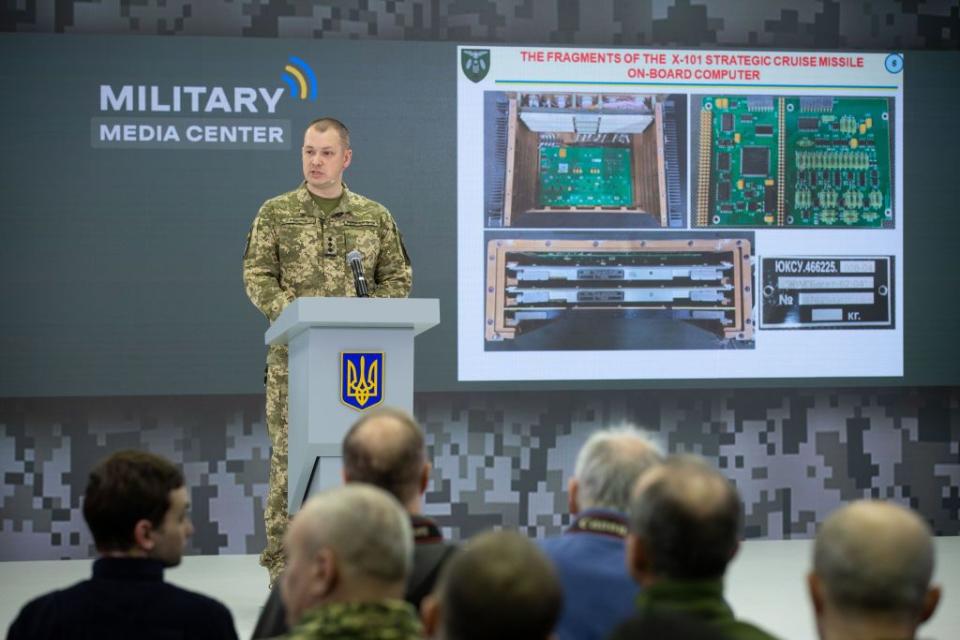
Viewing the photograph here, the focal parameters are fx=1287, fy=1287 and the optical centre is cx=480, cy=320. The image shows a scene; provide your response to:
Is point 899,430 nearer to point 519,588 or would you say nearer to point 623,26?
point 623,26

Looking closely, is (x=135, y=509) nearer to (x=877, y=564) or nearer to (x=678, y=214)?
(x=877, y=564)

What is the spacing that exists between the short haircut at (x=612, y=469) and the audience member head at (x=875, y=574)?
69 cm

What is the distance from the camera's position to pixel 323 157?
173 inches

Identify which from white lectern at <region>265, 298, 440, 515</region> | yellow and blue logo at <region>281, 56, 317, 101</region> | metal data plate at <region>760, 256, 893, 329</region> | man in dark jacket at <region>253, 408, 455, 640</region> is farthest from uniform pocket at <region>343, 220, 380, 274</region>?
metal data plate at <region>760, 256, 893, 329</region>

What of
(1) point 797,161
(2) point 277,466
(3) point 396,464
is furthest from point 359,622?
(1) point 797,161

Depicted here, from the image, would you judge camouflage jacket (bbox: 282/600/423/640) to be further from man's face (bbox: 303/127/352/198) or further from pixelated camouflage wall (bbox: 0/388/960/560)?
pixelated camouflage wall (bbox: 0/388/960/560)

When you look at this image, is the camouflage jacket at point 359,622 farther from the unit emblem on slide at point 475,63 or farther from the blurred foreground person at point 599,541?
the unit emblem on slide at point 475,63

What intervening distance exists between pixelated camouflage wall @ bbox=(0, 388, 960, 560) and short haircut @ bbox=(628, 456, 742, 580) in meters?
4.73

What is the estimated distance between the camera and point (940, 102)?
21.5ft

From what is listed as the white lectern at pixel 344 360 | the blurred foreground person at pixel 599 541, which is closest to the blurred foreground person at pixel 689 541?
the blurred foreground person at pixel 599 541

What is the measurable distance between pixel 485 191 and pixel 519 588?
16.4 feet

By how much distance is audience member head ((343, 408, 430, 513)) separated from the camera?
2.29 meters

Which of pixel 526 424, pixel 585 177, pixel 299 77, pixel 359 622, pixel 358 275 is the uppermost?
pixel 299 77

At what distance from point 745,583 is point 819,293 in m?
1.72
